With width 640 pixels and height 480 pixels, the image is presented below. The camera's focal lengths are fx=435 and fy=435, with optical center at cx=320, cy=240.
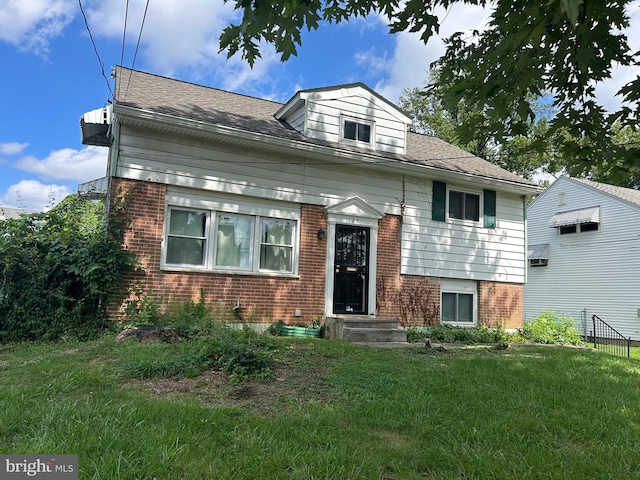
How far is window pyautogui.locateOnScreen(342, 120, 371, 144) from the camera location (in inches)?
413

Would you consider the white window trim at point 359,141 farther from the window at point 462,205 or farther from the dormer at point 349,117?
the window at point 462,205

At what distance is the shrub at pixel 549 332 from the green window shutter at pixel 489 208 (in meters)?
2.79

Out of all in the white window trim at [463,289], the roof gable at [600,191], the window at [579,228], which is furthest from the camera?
the window at [579,228]

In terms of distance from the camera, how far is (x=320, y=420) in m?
3.44

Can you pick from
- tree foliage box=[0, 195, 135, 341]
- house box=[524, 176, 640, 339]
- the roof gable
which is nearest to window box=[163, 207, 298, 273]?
tree foliage box=[0, 195, 135, 341]

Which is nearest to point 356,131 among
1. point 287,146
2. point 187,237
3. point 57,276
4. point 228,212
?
point 287,146

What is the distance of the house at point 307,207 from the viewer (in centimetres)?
831

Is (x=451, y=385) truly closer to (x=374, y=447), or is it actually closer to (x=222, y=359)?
(x=374, y=447)

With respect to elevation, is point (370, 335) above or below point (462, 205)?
below

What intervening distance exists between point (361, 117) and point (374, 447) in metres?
8.80

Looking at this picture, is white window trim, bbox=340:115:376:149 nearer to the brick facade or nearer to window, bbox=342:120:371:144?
window, bbox=342:120:371:144

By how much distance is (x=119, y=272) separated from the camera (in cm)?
770

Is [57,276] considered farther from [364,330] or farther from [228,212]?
[364,330]

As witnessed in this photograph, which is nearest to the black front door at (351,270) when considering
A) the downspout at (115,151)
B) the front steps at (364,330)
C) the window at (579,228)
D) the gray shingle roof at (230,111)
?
the front steps at (364,330)
